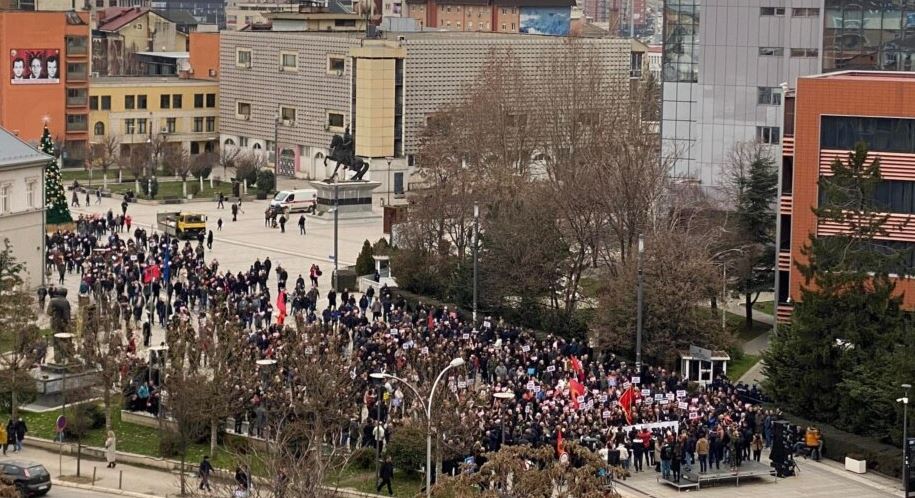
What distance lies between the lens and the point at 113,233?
82062 millimetres

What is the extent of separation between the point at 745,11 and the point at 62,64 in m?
43.7

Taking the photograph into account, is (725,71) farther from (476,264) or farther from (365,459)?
(365,459)

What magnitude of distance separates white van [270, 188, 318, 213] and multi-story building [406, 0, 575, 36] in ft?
252

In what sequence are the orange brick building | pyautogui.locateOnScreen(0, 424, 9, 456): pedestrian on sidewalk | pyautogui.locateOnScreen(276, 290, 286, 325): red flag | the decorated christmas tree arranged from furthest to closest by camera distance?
the decorated christmas tree < pyautogui.locateOnScreen(276, 290, 286, 325): red flag < the orange brick building < pyautogui.locateOnScreen(0, 424, 9, 456): pedestrian on sidewalk

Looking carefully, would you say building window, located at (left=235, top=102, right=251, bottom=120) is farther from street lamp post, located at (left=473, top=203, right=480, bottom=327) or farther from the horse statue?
street lamp post, located at (left=473, top=203, right=480, bottom=327)

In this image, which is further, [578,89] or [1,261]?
[578,89]

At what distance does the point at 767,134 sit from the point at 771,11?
4600 mm

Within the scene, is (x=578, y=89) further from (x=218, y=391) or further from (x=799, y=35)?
(x=218, y=391)

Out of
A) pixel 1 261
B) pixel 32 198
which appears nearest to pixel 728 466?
pixel 1 261

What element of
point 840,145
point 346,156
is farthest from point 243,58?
point 840,145

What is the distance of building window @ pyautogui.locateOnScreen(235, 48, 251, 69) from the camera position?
385 feet

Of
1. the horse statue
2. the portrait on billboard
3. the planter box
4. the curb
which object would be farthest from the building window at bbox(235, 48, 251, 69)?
the planter box

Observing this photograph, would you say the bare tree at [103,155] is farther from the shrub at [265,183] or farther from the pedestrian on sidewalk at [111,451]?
the pedestrian on sidewalk at [111,451]

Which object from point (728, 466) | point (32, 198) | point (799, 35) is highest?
point (799, 35)
